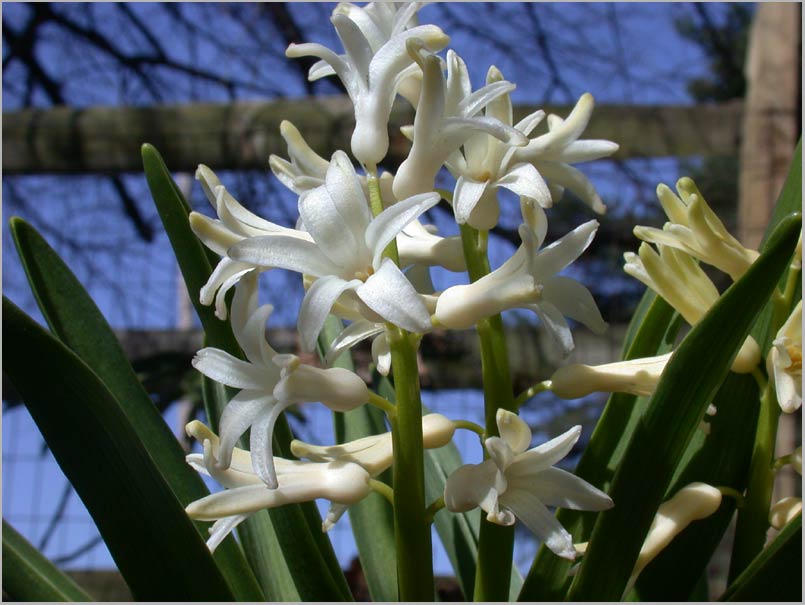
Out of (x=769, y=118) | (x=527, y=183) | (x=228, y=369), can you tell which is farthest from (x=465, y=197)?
(x=769, y=118)

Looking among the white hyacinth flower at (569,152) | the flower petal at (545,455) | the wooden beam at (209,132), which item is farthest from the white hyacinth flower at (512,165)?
the wooden beam at (209,132)

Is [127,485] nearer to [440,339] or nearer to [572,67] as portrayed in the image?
[440,339]

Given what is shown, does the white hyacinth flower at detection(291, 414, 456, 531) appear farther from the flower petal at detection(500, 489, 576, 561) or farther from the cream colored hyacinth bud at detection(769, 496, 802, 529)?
the cream colored hyacinth bud at detection(769, 496, 802, 529)

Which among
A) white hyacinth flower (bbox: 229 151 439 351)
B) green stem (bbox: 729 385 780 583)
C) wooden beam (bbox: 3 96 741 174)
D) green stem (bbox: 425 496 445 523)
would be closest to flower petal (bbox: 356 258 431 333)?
white hyacinth flower (bbox: 229 151 439 351)

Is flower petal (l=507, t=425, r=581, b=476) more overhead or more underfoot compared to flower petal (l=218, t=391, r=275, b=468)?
more underfoot

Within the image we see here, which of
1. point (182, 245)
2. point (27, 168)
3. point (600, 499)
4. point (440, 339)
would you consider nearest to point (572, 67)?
point (440, 339)

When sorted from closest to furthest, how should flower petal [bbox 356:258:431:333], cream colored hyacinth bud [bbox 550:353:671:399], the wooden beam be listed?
flower petal [bbox 356:258:431:333]
cream colored hyacinth bud [bbox 550:353:671:399]
the wooden beam

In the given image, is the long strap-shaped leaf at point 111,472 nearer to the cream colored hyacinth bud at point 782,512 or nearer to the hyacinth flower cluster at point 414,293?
the hyacinth flower cluster at point 414,293
